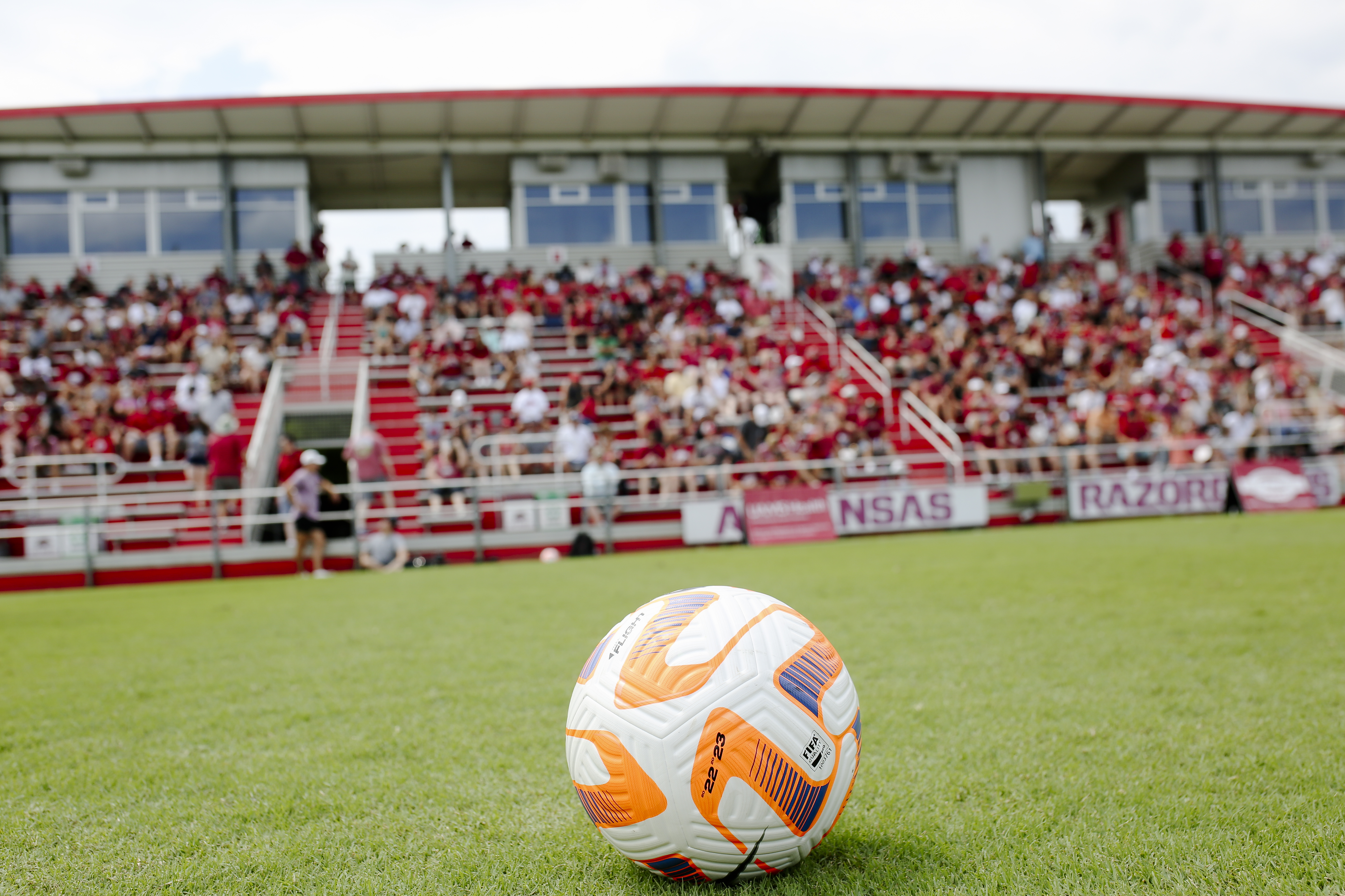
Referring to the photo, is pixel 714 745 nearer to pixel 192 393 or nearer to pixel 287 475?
pixel 287 475

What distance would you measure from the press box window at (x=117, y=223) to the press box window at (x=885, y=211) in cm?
1995

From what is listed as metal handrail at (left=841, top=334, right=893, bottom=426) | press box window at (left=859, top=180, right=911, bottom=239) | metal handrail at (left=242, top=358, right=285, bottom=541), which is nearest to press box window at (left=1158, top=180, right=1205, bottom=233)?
press box window at (left=859, top=180, right=911, bottom=239)

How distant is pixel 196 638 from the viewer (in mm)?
7902

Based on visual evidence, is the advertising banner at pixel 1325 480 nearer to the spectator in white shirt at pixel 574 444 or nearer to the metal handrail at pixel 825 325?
the metal handrail at pixel 825 325

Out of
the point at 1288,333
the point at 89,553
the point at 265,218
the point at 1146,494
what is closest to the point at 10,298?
the point at 265,218

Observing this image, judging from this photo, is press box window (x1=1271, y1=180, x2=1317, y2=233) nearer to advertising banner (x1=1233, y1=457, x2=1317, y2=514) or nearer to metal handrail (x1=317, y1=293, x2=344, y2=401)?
advertising banner (x1=1233, y1=457, x2=1317, y2=514)

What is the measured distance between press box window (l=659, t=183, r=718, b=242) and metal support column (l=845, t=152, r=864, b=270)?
13.2 ft

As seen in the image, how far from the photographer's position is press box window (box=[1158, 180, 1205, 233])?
30.2m

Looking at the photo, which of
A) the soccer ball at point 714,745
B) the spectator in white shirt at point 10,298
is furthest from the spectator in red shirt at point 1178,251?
the spectator in white shirt at point 10,298

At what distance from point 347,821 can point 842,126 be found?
27.2 m

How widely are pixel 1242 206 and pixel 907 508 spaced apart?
21.6 m

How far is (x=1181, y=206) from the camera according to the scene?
30.4 metres

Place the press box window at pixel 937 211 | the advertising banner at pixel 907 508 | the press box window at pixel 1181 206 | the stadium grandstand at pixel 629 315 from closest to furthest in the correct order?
the stadium grandstand at pixel 629 315 < the advertising banner at pixel 907 508 < the press box window at pixel 937 211 < the press box window at pixel 1181 206

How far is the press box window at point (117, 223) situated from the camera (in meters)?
25.3
